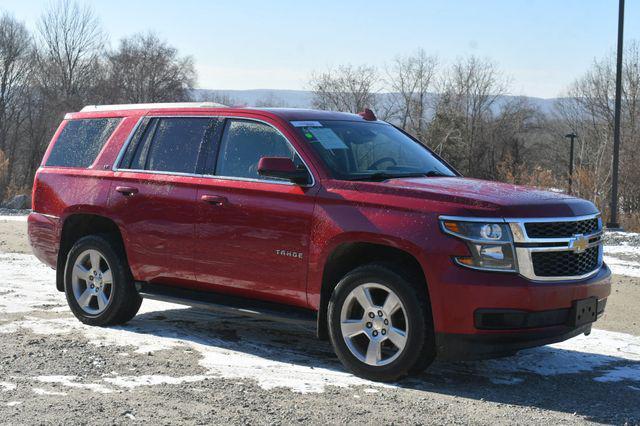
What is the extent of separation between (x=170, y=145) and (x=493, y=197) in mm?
2947

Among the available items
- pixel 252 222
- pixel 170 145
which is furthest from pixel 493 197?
pixel 170 145

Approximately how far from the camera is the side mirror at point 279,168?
582 cm

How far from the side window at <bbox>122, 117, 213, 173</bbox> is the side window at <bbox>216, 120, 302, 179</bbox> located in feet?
0.85

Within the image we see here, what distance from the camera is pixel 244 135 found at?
6.53 meters

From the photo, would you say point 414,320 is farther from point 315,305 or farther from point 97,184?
point 97,184

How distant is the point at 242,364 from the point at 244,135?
1.80m

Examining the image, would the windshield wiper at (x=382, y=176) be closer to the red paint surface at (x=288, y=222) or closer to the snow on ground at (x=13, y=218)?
the red paint surface at (x=288, y=222)

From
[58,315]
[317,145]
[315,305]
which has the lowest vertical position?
[58,315]

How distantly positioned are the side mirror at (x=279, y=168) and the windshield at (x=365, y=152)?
0.27 m

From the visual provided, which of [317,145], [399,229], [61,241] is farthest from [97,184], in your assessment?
[399,229]

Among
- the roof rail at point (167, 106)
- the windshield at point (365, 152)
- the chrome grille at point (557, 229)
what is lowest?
the chrome grille at point (557, 229)

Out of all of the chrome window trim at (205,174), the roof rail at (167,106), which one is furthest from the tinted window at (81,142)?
the chrome window trim at (205,174)

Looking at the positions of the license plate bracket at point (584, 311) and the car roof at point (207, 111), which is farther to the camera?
the car roof at point (207, 111)

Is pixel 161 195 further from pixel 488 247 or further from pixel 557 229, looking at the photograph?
pixel 557 229
